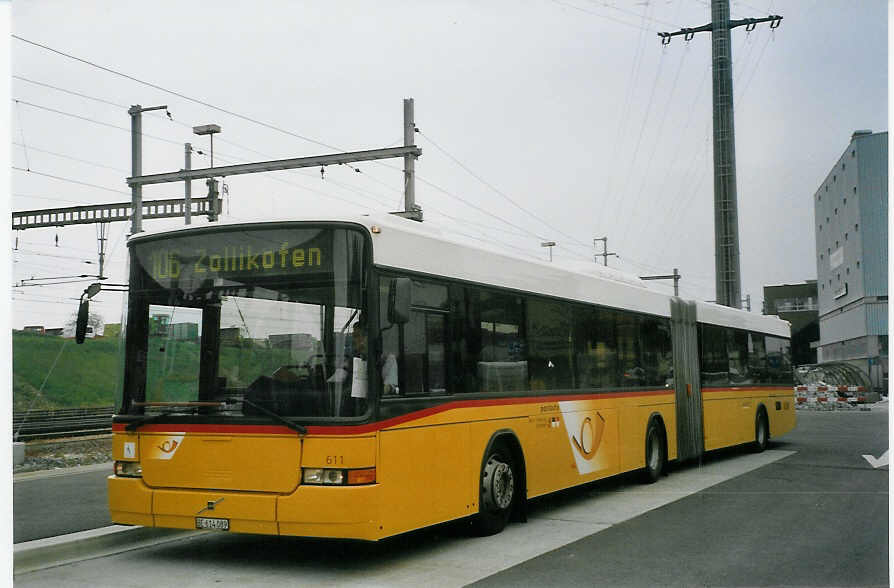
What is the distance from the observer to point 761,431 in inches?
804

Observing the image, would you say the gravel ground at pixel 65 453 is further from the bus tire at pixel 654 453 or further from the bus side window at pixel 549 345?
the bus tire at pixel 654 453

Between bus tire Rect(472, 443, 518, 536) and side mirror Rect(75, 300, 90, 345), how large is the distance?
13.1ft

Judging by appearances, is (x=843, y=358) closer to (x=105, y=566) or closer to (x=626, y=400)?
(x=626, y=400)

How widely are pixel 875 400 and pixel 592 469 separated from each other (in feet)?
118

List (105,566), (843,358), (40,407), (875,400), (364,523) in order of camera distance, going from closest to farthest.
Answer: (364,523), (105,566), (40,407), (875,400), (843,358)

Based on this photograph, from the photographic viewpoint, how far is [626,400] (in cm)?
1389

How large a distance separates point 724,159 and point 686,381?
17.4 meters

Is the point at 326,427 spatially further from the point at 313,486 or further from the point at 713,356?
the point at 713,356

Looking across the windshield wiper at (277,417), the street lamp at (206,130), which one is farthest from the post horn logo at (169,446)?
the street lamp at (206,130)

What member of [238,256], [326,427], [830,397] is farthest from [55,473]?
[830,397]

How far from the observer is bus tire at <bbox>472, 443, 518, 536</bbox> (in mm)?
9797

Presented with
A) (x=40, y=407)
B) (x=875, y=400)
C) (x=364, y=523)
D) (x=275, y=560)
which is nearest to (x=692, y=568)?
(x=364, y=523)

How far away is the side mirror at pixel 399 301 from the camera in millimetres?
8148

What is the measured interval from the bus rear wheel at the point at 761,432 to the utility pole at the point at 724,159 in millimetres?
8790
